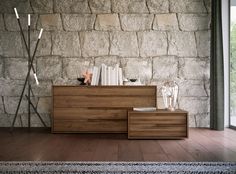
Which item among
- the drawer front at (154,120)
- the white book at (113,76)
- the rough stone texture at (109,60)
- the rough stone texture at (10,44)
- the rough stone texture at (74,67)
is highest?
the rough stone texture at (10,44)

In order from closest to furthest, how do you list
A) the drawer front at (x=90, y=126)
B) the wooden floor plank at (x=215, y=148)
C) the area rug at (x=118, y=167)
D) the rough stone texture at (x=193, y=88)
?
the area rug at (x=118, y=167) < the wooden floor plank at (x=215, y=148) < the drawer front at (x=90, y=126) < the rough stone texture at (x=193, y=88)

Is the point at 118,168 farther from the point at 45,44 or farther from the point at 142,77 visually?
the point at 45,44

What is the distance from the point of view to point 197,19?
5020 millimetres


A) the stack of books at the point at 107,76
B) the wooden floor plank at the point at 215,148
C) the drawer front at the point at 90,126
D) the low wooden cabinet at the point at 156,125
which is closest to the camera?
the wooden floor plank at the point at 215,148

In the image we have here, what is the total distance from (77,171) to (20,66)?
3016 millimetres

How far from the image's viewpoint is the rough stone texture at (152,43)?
501 centimetres

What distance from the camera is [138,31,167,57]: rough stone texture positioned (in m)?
5.01

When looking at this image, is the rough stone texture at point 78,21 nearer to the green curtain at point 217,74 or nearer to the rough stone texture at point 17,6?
the rough stone texture at point 17,6

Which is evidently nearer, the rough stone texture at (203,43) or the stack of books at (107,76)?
the stack of books at (107,76)

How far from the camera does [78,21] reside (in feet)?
16.5

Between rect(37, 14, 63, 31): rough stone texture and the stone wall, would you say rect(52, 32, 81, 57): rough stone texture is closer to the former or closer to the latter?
the stone wall

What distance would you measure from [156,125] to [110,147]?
82 centimetres

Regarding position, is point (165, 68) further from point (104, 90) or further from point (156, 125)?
point (156, 125)

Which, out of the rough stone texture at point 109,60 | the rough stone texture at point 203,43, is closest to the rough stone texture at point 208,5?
the rough stone texture at point 203,43
